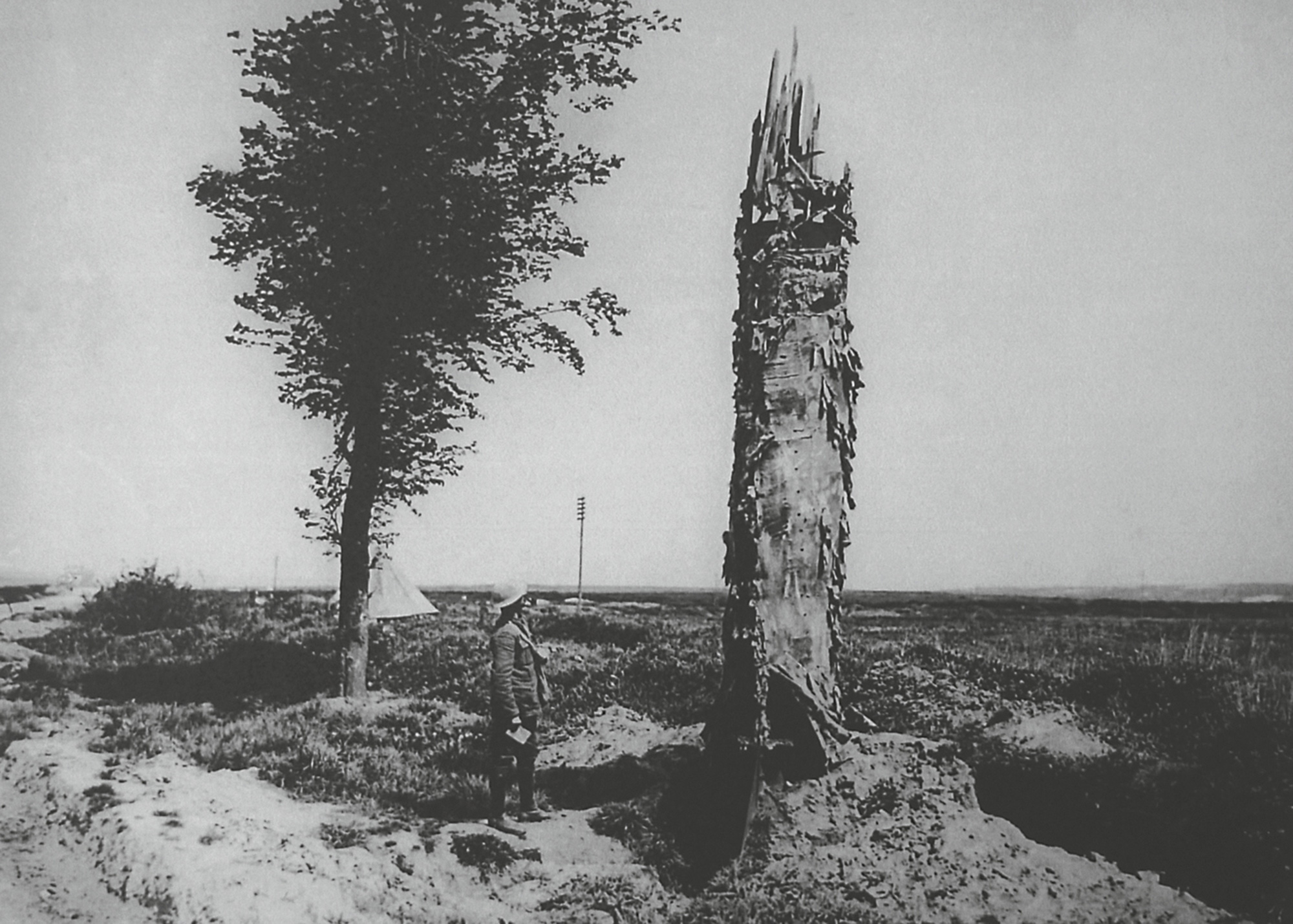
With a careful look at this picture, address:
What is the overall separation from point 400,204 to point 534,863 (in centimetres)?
758

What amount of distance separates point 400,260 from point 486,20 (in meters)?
3.19

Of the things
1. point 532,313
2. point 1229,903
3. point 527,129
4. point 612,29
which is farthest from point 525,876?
point 612,29

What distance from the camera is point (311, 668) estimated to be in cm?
1180

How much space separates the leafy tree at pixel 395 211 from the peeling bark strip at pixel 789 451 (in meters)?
A: 4.63

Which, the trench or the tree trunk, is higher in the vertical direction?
the tree trunk

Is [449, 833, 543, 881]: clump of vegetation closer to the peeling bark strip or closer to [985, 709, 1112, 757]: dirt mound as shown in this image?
the peeling bark strip

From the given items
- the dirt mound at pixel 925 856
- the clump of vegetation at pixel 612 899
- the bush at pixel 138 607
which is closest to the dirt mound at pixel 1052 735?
the dirt mound at pixel 925 856

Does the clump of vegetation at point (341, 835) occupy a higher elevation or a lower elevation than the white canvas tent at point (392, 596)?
lower

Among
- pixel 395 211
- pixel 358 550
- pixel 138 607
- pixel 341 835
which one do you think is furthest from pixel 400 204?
pixel 138 607

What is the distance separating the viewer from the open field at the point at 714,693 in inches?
191

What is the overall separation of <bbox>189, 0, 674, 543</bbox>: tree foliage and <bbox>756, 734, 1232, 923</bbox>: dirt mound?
678cm

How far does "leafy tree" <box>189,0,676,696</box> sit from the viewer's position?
9.88 meters

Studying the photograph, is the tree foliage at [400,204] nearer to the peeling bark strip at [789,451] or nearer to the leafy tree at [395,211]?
the leafy tree at [395,211]

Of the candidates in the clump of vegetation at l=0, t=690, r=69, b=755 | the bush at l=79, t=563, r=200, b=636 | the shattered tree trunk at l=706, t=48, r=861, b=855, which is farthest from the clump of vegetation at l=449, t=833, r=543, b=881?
the bush at l=79, t=563, r=200, b=636
